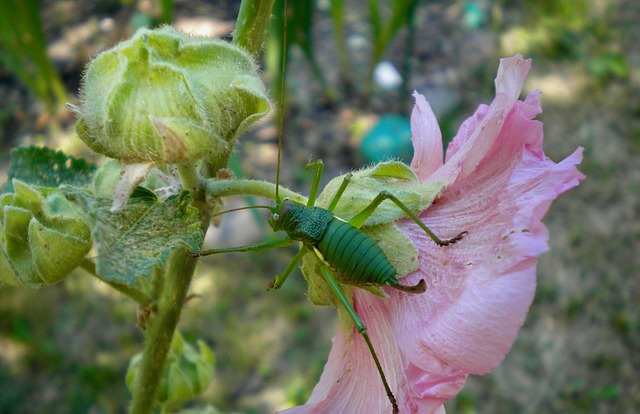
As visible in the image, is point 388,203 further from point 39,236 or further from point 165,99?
point 39,236

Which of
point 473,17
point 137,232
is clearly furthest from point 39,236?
point 473,17

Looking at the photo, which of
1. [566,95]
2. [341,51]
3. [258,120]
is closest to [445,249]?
[258,120]

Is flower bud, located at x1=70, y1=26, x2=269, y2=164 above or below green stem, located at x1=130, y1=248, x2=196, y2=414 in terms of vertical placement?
above

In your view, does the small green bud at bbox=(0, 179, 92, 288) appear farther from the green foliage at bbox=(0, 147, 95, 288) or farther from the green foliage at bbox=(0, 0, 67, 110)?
the green foliage at bbox=(0, 0, 67, 110)

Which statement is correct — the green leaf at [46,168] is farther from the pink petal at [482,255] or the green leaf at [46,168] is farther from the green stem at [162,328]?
the pink petal at [482,255]

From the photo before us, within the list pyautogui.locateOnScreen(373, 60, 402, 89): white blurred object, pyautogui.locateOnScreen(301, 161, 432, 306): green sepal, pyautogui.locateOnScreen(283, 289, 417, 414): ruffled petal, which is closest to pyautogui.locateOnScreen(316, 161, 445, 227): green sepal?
pyautogui.locateOnScreen(301, 161, 432, 306): green sepal

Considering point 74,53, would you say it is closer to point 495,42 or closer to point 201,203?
point 495,42

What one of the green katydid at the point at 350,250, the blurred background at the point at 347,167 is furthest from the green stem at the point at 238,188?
the blurred background at the point at 347,167

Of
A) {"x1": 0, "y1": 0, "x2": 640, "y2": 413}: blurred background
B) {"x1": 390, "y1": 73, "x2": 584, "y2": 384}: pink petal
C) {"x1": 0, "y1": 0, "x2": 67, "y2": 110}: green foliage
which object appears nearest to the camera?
{"x1": 390, "y1": 73, "x2": 584, "y2": 384}: pink petal
